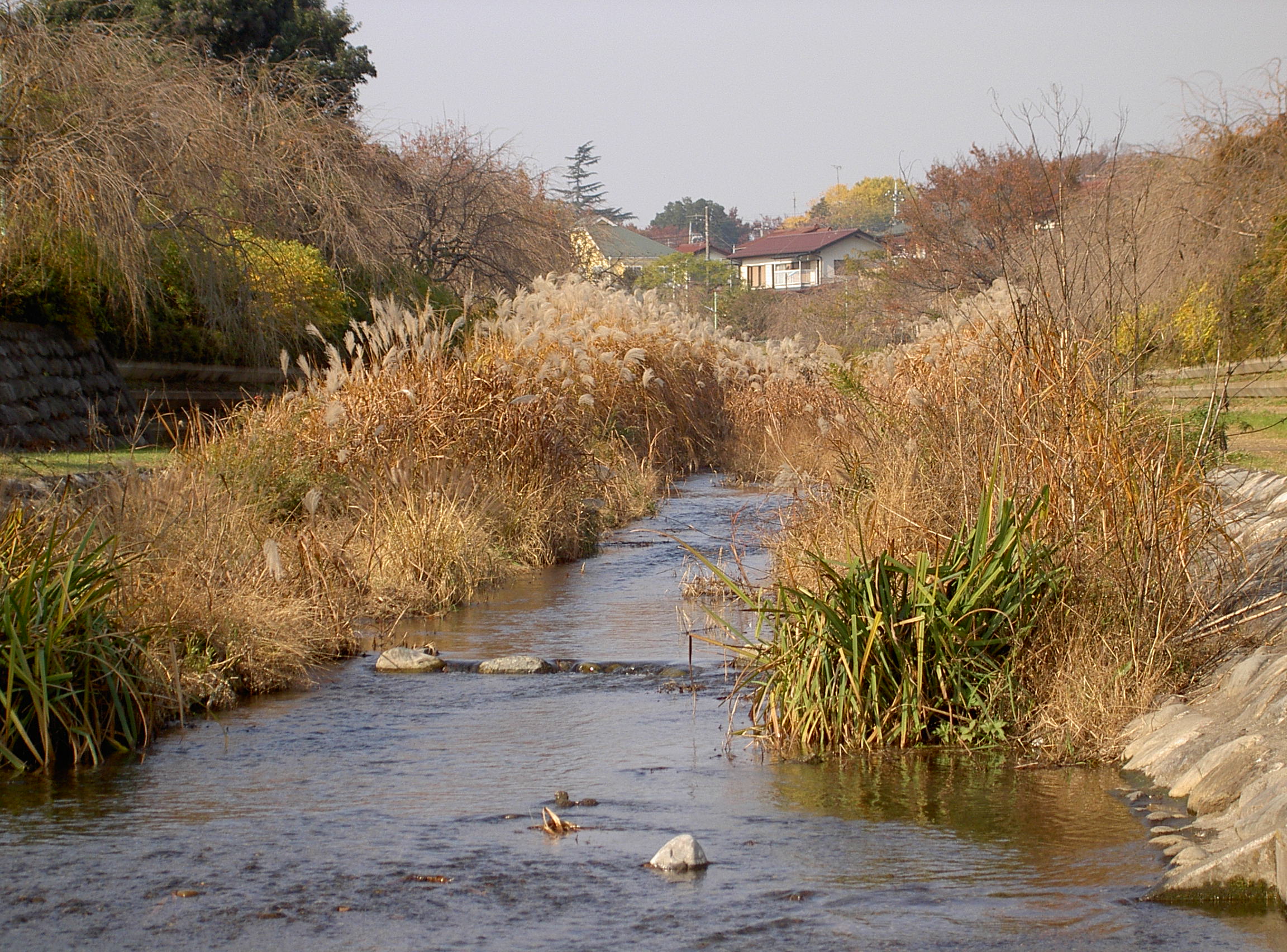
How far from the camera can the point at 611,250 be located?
80500 millimetres

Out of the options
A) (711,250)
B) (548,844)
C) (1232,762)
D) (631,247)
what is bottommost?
(548,844)

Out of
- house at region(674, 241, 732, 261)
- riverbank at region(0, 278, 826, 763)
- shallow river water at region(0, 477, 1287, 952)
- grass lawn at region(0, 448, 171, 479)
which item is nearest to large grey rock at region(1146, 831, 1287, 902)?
shallow river water at region(0, 477, 1287, 952)

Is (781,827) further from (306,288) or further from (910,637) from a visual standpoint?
(306,288)

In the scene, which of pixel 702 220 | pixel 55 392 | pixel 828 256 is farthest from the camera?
pixel 702 220

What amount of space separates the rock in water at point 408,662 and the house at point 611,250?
25.4 metres

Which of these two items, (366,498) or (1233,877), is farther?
(366,498)

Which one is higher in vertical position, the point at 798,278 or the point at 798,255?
the point at 798,255

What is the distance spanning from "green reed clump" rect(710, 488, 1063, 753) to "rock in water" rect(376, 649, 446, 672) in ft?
9.10

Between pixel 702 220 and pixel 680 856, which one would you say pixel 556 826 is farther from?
pixel 702 220

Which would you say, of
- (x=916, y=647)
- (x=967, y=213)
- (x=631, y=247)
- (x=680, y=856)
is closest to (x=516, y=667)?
(x=916, y=647)

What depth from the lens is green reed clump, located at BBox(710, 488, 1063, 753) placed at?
6895 millimetres

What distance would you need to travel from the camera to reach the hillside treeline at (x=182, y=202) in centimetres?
1413

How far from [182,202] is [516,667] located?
9.29 m

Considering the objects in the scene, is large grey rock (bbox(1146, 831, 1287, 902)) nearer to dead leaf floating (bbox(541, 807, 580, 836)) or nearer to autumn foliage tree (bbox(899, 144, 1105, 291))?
dead leaf floating (bbox(541, 807, 580, 836))
